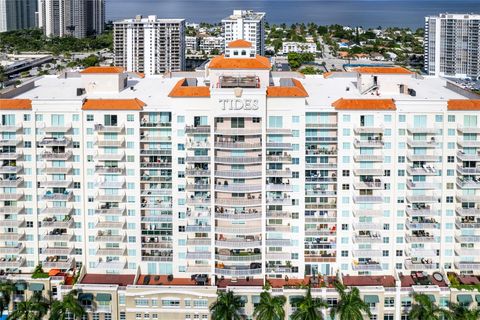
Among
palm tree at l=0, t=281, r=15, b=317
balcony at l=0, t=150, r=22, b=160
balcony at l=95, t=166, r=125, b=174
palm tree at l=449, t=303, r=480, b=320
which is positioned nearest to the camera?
palm tree at l=449, t=303, r=480, b=320

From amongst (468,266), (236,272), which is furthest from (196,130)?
(468,266)

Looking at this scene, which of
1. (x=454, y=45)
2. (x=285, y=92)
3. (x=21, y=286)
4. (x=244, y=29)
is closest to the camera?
(x=285, y=92)

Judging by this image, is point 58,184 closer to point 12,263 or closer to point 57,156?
point 57,156

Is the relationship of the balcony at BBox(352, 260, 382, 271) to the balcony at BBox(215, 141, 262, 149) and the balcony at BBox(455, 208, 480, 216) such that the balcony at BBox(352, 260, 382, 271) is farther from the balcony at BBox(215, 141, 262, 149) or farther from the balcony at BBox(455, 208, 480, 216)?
the balcony at BBox(215, 141, 262, 149)

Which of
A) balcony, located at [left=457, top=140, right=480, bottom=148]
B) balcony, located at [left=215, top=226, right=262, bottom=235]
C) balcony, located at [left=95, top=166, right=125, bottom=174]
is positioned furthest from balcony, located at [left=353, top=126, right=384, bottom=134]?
balcony, located at [left=95, top=166, right=125, bottom=174]

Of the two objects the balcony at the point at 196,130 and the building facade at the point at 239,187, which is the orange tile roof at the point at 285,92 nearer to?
the building facade at the point at 239,187

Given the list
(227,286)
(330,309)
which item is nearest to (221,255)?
(227,286)
